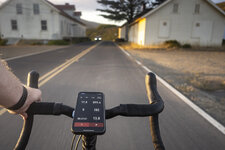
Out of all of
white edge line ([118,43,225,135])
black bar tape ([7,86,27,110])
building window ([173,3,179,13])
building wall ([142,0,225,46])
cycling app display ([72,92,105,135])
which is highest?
building window ([173,3,179,13])

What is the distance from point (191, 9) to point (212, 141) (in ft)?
85.0

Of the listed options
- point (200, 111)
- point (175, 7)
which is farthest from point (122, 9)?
point (200, 111)

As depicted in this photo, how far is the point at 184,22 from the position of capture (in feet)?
80.4

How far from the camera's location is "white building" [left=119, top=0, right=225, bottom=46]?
24109 millimetres

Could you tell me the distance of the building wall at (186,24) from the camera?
24.2m

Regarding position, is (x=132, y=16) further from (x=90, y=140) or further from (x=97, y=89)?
(x=90, y=140)

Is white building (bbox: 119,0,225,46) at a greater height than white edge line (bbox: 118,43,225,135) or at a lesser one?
greater

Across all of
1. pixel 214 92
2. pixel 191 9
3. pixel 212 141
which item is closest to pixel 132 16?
pixel 191 9

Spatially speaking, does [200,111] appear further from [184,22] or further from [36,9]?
[36,9]

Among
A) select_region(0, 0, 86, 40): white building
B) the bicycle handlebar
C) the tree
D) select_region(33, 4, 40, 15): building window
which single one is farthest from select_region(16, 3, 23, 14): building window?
the bicycle handlebar

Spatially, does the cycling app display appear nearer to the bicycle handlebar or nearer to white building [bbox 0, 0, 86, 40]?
the bicycle handlebar

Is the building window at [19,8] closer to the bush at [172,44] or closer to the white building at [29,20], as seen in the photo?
the white building at [29,20]

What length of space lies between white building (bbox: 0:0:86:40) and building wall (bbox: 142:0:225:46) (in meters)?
16.6

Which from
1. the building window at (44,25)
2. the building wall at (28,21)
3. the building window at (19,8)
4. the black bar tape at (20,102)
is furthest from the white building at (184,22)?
the black bar tape at (20,102)
